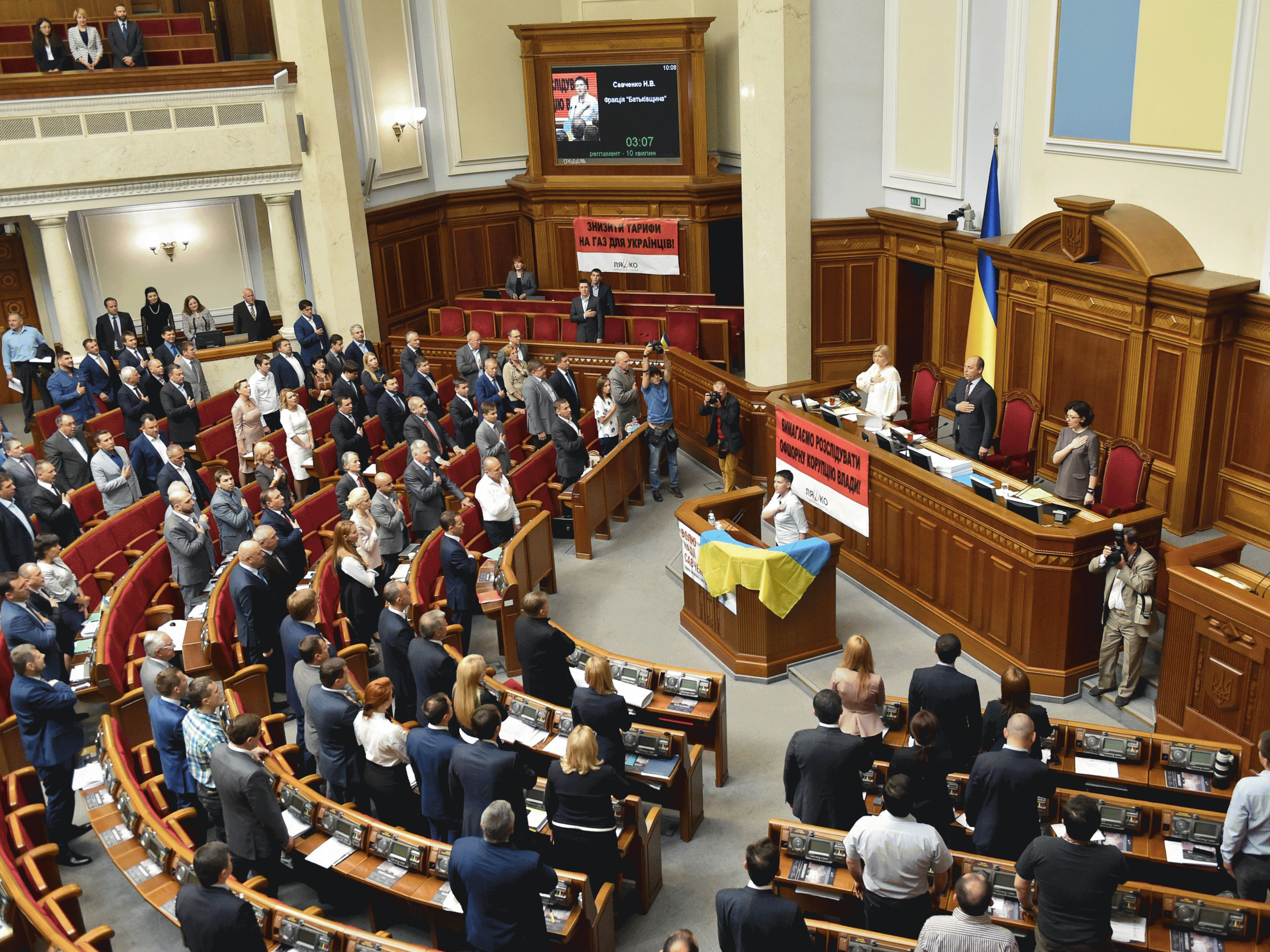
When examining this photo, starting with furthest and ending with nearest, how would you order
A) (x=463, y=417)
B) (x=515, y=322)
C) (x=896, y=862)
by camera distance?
(x=515, y=322), (x=463, y=417), (x=896, y=862)

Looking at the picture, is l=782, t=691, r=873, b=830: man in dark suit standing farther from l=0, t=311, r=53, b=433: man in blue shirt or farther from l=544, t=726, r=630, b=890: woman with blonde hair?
l=0, t=311, r=53, b=433: man in blue shirt

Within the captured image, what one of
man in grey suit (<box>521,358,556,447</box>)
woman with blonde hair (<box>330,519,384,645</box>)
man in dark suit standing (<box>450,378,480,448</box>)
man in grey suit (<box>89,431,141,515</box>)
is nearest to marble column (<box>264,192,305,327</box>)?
man in dark suit standing (<box>450,378,480,448</box>)

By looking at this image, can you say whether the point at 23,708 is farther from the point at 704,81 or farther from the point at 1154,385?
the point at 704,81

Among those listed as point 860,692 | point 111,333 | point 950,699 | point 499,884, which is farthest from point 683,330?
point 499,884

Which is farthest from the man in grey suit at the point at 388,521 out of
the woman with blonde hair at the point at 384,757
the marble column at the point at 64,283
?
the marble column at the point at 64,283

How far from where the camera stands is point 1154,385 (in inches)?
364

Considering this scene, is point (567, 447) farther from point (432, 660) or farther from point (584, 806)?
point (584, 806)

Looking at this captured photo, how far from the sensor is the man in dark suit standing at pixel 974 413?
360 inches

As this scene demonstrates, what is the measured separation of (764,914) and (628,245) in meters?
12.8

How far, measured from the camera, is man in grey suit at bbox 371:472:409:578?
28.8 feet

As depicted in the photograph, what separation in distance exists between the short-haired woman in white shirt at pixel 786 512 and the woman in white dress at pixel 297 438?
15.4ft

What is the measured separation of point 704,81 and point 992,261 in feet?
19.1

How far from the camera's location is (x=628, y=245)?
15875mm

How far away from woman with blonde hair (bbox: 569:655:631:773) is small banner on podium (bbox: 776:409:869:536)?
4.11 m
